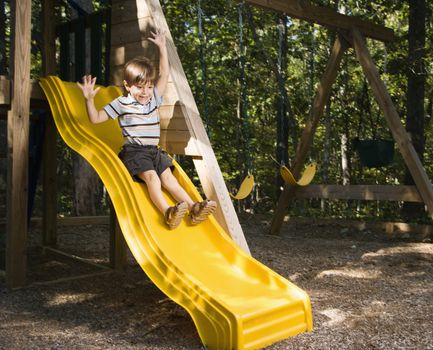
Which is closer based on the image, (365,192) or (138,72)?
(138,72)

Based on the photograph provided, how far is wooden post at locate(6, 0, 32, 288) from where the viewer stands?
4.32m

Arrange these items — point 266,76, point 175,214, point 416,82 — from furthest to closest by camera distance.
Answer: point 266,76, point 416,82, point 175,214

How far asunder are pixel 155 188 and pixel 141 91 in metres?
0.78

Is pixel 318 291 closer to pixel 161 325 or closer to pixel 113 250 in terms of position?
pixel 161 325

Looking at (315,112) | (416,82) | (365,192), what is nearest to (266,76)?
(416,82)

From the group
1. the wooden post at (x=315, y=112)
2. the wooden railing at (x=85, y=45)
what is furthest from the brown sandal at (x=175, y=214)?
the wooden post at (x=315, y=112)

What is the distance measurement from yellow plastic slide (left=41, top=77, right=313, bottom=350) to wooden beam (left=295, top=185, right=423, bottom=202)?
3616mm

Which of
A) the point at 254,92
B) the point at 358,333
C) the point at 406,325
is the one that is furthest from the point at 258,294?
the point at 254,92

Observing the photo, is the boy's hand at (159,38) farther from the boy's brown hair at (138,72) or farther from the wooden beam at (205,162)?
the boy's brown hair at (138,72)

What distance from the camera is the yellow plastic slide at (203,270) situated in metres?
2.97

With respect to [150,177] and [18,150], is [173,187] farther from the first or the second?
[18,150]

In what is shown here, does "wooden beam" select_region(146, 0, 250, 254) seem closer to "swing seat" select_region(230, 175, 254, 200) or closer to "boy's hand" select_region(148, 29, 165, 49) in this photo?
"boy's hand" select_region(148, 29, 165, 49)

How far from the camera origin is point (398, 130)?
6.63m

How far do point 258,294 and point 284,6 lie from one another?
13.3ft
